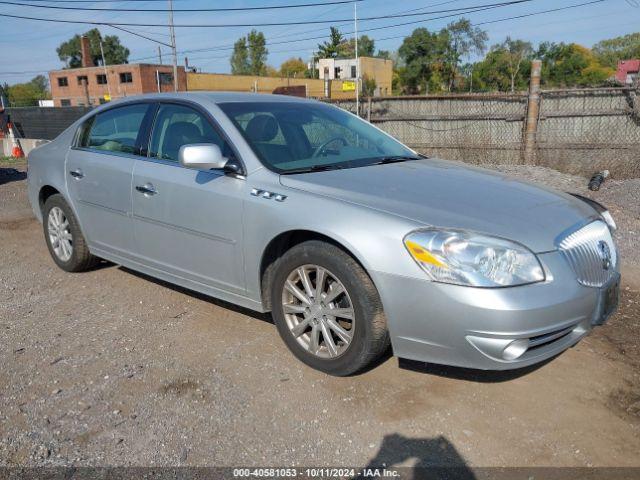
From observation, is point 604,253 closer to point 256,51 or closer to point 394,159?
point 394,159

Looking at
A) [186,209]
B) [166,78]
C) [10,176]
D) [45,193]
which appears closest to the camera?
[186,209]

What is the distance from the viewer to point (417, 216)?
288cm

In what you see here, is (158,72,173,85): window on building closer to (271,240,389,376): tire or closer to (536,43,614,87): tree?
(536,43,614,87): tree

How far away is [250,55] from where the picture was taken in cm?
9650

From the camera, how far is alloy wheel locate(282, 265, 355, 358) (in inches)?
123

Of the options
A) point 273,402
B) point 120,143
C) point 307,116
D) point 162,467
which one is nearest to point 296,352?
point 273,402

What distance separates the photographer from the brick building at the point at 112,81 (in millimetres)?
57625

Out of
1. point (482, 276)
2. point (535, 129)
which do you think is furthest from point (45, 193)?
point (535, 129)

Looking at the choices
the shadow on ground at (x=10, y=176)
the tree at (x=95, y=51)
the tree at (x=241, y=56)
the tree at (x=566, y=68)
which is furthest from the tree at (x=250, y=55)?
the shadow on ground at (x=10, y=176)

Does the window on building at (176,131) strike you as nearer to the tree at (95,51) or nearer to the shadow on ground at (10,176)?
the shadow on ground at (10,176)

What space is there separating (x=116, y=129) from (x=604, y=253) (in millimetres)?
3760

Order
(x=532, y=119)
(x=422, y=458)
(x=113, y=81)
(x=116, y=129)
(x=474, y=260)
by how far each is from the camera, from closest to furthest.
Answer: (x=422, y=458), (x=474, y=260), (x=116, y=129), (x=532, y=119), (x=113, y=81)

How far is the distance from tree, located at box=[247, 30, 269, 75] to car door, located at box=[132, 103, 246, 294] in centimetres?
9523

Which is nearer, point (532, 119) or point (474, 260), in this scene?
point (474, 260)
